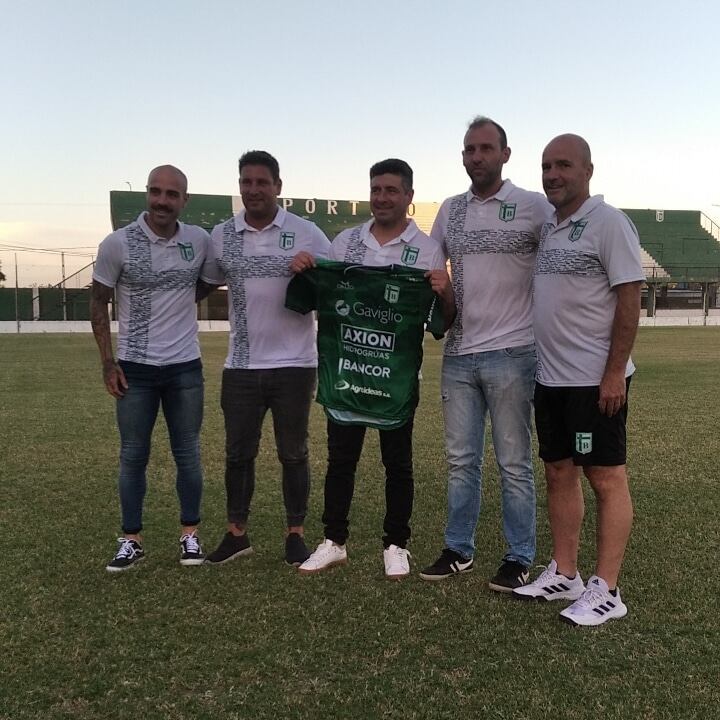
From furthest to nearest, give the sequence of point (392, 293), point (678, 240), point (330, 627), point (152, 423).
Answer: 1. point (678, 240)
2. point (152, 423)
3. point (392, 293)
4. point (330, 627)

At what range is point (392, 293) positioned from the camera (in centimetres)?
337

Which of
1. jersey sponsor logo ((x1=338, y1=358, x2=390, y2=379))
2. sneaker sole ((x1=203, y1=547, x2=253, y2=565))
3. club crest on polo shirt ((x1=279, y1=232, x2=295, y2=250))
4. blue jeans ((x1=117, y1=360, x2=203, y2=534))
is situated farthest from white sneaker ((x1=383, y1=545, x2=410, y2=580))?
club crest on polo shirt ((x1=279, y1=232, x2=295, y2=250))

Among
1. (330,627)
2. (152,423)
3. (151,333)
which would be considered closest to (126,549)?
(152,423)

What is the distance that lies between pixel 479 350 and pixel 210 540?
1.98m

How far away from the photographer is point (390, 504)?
3584 millimetres

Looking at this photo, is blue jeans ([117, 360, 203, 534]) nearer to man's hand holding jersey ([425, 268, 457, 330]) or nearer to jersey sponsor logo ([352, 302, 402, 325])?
jersey sponsor logo ([352, 302, 402, 325])

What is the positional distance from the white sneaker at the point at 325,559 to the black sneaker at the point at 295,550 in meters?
0.07

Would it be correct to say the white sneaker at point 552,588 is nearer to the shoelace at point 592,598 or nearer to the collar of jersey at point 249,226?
the shoelace at point 592,598

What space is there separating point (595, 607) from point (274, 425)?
1.77 m

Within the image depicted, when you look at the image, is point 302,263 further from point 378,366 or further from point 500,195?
point 500,195

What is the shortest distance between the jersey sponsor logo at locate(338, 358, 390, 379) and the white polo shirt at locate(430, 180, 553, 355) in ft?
1.35

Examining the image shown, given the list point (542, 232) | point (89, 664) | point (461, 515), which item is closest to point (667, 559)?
point (461, 515)

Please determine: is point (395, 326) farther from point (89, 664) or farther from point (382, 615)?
point (89, 664)

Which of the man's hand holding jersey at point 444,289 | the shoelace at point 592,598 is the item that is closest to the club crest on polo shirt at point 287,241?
the man's hand holding jersey at point 444,289
